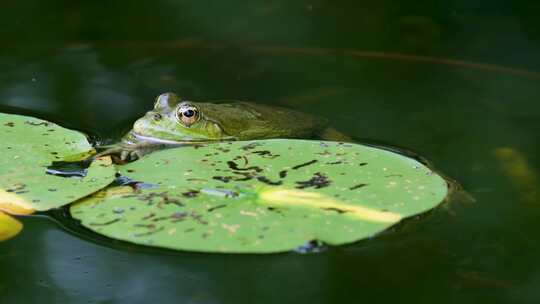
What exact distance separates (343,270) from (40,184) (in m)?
1.17

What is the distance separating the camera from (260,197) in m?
2.62

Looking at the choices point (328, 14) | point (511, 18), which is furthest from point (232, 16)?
point (511, 18)

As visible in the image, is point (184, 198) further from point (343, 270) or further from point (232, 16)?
point (232, 16)

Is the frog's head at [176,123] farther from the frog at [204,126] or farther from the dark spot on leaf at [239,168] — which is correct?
the dark spot on leaf at [239,168]

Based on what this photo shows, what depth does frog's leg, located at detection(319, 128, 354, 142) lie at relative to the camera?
11.8 ft

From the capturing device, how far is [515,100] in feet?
13.4

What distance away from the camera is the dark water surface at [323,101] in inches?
95.0

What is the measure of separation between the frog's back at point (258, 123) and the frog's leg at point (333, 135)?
36 millimetres

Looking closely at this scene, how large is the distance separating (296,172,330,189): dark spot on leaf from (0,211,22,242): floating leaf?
1.03 metres

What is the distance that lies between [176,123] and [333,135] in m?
0.76

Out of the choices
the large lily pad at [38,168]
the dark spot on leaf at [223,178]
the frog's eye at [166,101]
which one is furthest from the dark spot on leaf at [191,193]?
the frog's eye at [166,101]

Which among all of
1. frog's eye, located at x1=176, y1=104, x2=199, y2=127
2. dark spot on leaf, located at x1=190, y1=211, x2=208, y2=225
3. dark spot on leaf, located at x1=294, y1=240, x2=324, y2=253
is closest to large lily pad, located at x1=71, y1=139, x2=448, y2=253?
dark spot on leaf, located at x1=190, y1=211, x2=208, y2=225

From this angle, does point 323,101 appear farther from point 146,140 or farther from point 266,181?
point 266,181

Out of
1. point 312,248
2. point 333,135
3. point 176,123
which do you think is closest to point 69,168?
point 176,123
